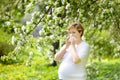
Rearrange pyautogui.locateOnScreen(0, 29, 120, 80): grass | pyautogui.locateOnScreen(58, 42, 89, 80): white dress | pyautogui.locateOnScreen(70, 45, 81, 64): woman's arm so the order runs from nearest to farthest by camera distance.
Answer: pyautogui.locateOnScreen(70, 45, 81, 64): woman's arm → pyautogui.locateOnScreen(58, 42, 89, 80): white dress → pyautogui.locateOnScreen(0, 29, 120, 80): grass

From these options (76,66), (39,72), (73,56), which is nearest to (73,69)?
(76,66)

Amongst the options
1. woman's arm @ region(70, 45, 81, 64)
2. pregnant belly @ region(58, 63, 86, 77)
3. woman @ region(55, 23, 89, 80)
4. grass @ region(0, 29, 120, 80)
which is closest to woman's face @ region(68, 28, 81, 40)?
woman @ region(55, 23, 89, 80)

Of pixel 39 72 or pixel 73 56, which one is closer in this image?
pixel 73 56

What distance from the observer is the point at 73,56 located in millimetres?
4395

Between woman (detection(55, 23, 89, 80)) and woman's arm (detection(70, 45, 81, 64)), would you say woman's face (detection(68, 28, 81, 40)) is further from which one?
woman's arm (detection(70, 45, 81, 64))

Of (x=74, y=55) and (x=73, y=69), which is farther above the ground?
(x=74, y=55)

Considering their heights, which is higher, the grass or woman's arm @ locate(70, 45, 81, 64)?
woman's arm @ locate(70, 45, 81, 64)

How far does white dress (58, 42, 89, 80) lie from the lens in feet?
14.7

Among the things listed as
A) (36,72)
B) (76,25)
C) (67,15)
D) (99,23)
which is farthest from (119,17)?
(36,72)

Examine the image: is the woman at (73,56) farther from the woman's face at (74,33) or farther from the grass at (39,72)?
the grass at (39,72)

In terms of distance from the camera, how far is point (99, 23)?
7.05 metres

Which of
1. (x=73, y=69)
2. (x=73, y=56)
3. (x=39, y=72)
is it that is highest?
(x=73, y=56)

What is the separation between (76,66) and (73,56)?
0.19 m

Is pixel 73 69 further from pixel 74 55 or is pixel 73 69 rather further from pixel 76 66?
A: pixel 74 55
